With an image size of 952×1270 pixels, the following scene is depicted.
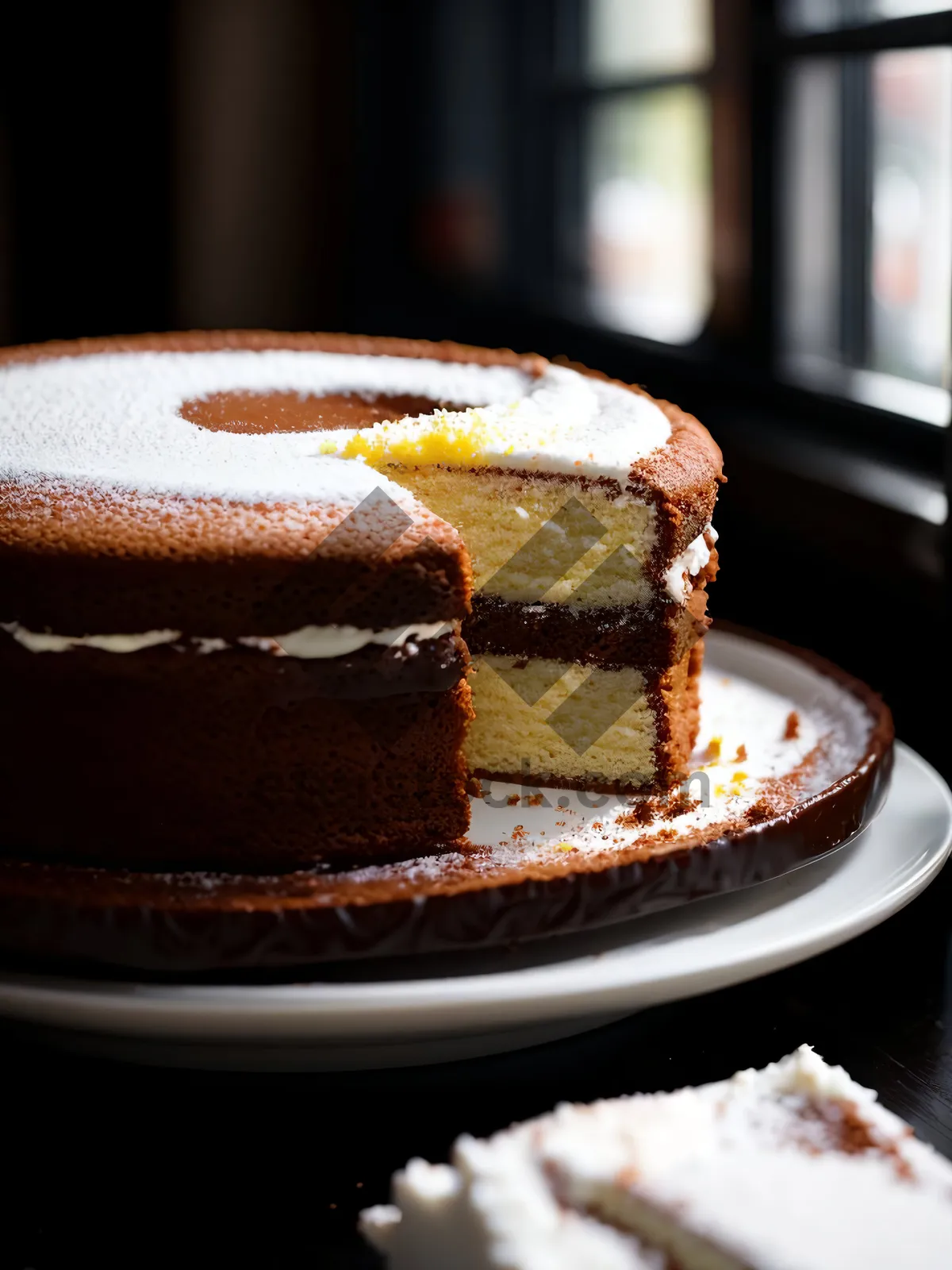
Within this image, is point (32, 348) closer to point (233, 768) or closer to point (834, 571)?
point (233, 768)

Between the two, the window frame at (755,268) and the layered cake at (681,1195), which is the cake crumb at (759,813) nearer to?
the layered cake at (681,1195)

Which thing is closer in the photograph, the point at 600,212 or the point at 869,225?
the point at 869,225

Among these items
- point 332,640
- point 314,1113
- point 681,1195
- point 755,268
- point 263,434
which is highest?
point 755,268

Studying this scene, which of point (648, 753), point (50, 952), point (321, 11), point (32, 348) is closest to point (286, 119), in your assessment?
point (321, 11)

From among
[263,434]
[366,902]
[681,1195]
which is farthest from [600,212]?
[681,1195]

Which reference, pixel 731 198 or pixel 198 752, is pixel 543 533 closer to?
pixel 198 752
